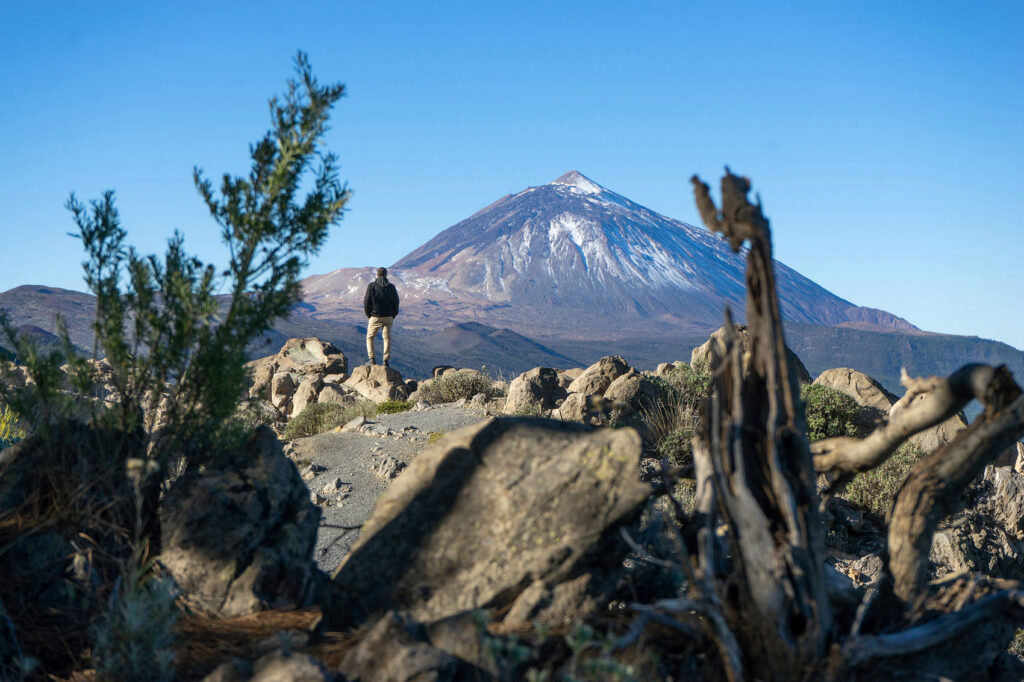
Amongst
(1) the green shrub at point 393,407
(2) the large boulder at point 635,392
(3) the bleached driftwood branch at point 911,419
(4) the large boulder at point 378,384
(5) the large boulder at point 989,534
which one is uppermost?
(3) the bleached driftwood branch at point 911,419

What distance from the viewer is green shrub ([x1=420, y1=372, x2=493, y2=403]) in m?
16.7

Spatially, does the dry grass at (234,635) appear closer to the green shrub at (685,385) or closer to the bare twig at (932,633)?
the bare twig at (932,633)

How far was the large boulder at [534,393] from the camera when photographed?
1294 centimetres

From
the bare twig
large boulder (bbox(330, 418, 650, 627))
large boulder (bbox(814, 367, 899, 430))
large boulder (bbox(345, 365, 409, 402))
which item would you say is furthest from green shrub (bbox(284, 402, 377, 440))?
the bare twig

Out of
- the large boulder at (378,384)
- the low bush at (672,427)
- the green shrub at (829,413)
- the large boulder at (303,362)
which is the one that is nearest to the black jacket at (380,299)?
the large boulder at (378,384)

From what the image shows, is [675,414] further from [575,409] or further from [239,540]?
[239,540]

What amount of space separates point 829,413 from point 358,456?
6867 millimetres

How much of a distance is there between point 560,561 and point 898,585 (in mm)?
1410

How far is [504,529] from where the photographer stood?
134 inches

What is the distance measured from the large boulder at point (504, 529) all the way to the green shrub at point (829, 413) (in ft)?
29.5

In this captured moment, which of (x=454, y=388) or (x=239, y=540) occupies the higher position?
(x=454, y=388)

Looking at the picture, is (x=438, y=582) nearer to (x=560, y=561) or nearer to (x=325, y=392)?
(x=560, y=561)

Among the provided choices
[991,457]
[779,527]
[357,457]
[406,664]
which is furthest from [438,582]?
[357,457]

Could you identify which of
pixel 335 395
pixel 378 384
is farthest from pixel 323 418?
pixel 378 384
